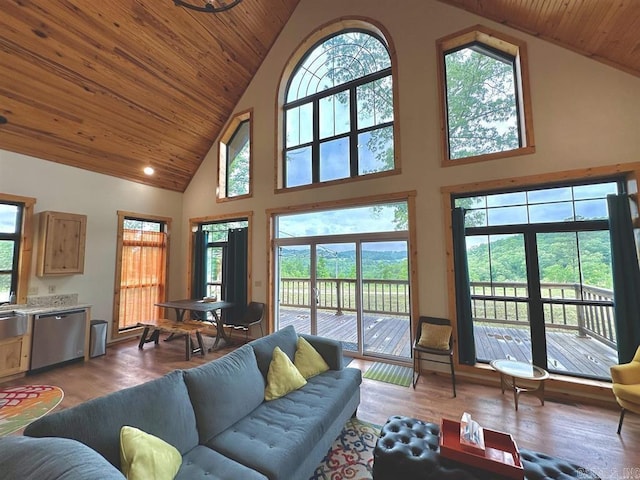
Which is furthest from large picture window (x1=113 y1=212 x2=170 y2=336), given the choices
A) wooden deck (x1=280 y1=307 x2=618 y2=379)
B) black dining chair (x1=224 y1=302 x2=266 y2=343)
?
wooden deck (x1=280 y1=307 x2=618 y2=379)

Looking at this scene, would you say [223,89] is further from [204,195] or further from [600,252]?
[600,252]

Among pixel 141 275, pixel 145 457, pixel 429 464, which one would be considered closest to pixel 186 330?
pixel 141 275

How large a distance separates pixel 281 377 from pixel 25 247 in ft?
15.0

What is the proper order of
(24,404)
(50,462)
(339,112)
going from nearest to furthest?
(50,462) < (24,404) < (339,112)

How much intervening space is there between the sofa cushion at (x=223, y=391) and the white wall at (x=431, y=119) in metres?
2.53

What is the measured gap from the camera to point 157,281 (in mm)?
5957

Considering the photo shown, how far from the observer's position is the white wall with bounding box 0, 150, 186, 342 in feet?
13.6

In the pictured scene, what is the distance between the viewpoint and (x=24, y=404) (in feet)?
9.82

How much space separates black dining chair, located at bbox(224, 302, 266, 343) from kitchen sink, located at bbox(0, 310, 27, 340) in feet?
8.95

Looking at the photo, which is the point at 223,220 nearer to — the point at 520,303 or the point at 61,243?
the point at 61,243

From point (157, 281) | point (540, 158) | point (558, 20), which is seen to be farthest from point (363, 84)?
point (157, 281)

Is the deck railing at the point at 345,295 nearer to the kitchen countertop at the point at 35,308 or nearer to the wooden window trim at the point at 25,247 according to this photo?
the kitchen countertop at the point at 35,308

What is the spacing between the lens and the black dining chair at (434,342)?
131 inches

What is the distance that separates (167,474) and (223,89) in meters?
5.74
